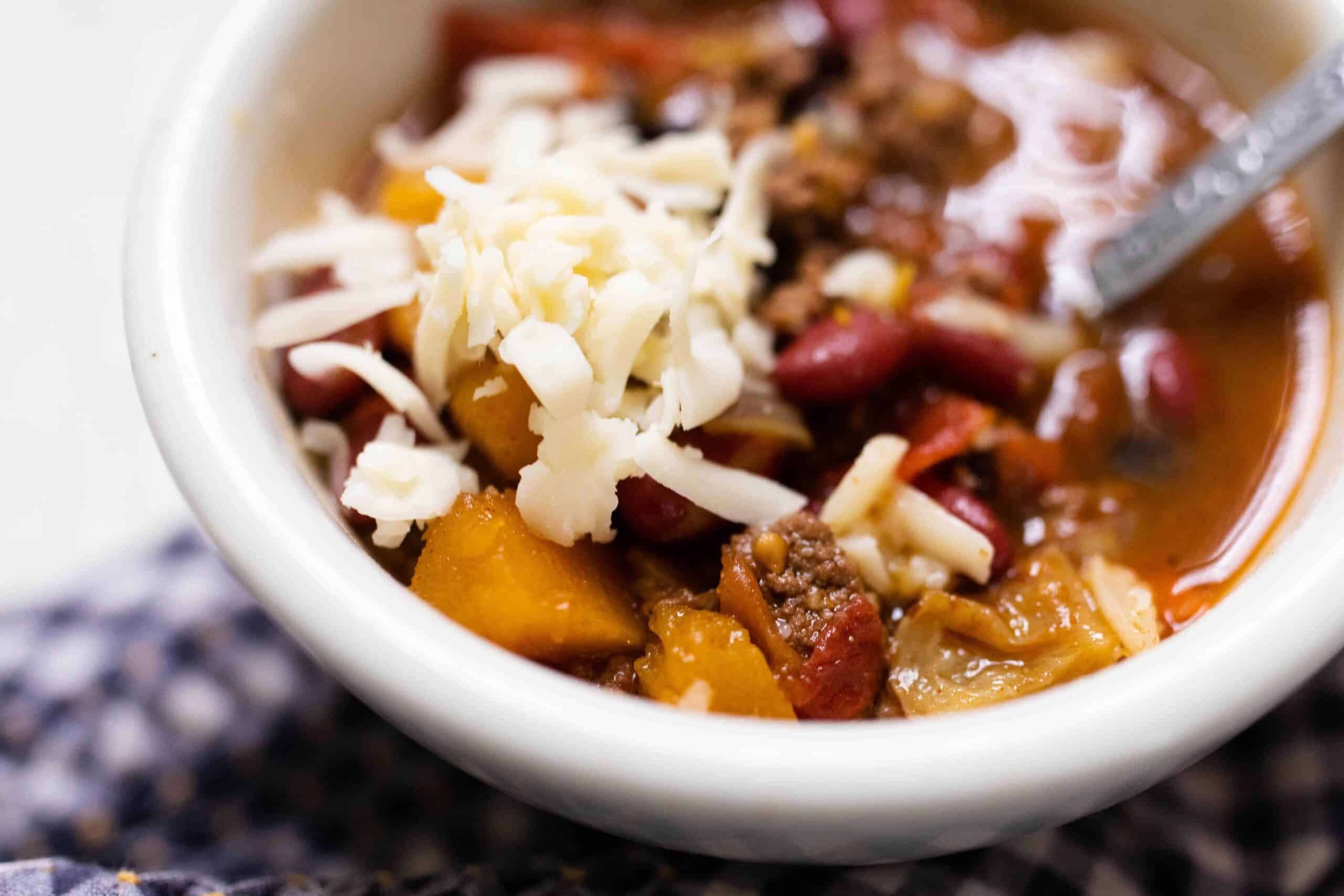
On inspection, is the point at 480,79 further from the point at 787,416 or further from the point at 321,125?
the point at 787,416

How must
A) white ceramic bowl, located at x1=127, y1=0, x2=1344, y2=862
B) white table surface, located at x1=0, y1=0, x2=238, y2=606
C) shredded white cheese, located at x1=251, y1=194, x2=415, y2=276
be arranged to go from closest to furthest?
1. white ceramic bowl, located at x1=127, y1=0, x2=1344, y2=862
2. shredded white cheese, located at x1=251, y1=194, x2=415, y2=276
3. white table surface, located at x1=0, y1=0, x2=238, y2=606

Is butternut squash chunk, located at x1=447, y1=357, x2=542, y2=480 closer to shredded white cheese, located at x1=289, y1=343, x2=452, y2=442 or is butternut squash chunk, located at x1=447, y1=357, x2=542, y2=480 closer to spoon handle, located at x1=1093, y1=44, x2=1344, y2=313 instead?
shredded white cheese, located at x1=289, y1=343, x2=452, y2=442

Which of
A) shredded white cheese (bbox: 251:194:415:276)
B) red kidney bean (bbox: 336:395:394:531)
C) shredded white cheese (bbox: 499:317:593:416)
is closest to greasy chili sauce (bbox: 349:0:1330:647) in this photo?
shredded white cheese (bbox: 499:317:593:416)

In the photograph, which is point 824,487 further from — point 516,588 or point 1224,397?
point 1224,397

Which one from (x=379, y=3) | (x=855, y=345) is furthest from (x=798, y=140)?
(x=379, y=3)

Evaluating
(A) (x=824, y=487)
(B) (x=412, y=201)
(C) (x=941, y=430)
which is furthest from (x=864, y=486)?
(B) (x=412, y=201)
